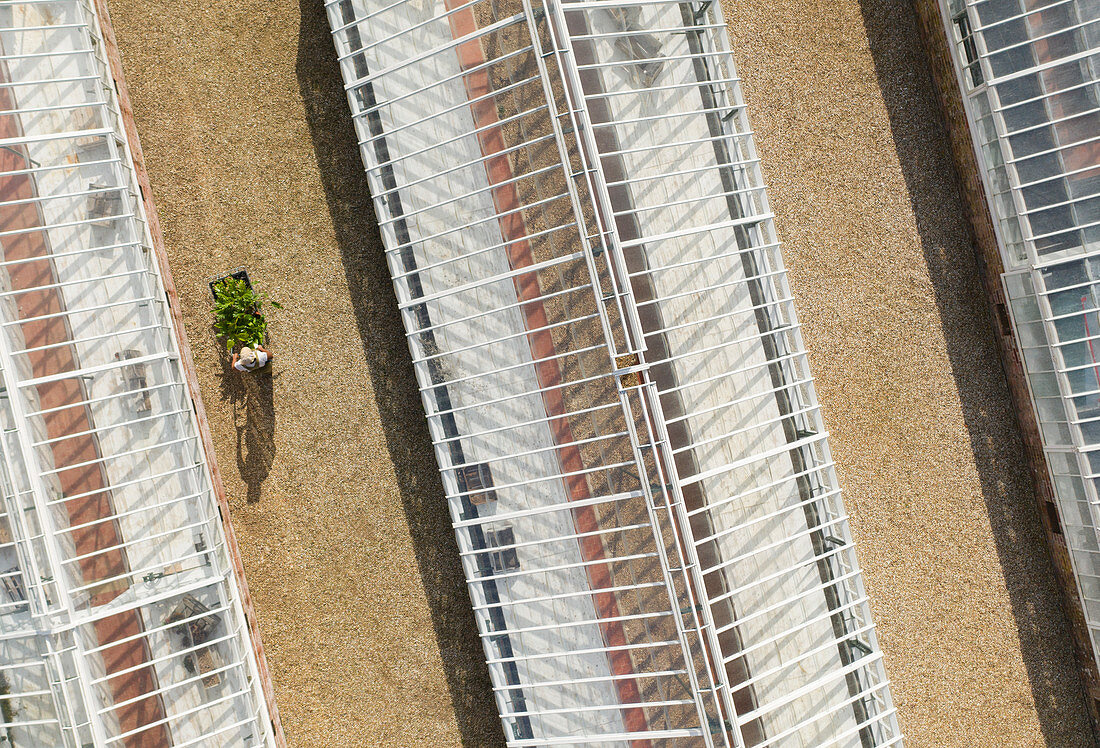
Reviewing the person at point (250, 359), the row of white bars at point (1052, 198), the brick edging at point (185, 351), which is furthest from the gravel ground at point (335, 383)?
the row of white bars at point (1052, 198)

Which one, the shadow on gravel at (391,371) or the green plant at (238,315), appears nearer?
the green plant at (238,315)

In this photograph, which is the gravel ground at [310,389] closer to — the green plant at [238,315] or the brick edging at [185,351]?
the brick edging at [185,351]

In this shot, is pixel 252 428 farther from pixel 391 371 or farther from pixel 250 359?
pixel 391 371

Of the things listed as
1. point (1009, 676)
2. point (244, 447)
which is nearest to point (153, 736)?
point (244, 447)

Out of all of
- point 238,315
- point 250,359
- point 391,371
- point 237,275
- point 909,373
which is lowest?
point 909,373

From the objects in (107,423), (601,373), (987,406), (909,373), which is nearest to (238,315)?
(107,423)

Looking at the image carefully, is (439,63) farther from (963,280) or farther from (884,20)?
(963,280)

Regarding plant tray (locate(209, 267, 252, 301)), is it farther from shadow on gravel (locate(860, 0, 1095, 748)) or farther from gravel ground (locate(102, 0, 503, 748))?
shadow on gravel (locate(860, 0, 1095, 748))
